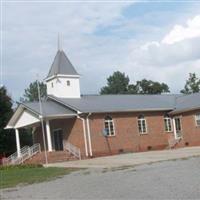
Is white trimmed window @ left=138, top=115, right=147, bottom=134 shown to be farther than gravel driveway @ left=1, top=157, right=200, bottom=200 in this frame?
Yes

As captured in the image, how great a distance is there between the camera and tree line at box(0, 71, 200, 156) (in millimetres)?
48500

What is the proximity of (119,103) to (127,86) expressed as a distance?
48.8 meters

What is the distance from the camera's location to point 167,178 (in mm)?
16062

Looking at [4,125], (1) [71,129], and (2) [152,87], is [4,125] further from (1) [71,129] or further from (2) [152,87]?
(2) [152,87]

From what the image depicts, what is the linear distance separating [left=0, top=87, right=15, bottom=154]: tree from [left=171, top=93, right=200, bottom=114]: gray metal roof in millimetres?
15806

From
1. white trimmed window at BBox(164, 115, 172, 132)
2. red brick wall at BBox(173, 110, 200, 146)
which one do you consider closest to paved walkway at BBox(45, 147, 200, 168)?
red brick wall at BBox(173, 110, 200, 146)

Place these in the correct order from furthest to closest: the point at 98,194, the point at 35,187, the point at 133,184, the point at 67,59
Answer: the point at 67,59 < the point at 35,187 < the point at 133,184 < the point at 98,194

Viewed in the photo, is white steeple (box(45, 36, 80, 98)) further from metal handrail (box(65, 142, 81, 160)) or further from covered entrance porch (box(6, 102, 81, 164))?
metal handrail (box(65, 142, 81, 160))

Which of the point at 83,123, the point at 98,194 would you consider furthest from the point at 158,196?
the point at 83,123

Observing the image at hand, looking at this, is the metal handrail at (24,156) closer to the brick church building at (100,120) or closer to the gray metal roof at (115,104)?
the brick church building at (100,120)

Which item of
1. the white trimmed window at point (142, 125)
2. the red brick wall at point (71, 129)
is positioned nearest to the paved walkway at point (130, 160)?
the red brick wall at point (71, 129)

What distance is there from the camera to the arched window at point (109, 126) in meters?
40.3

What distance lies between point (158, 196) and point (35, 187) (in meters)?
6.30

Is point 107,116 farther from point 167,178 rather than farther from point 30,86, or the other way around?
point 30,86
